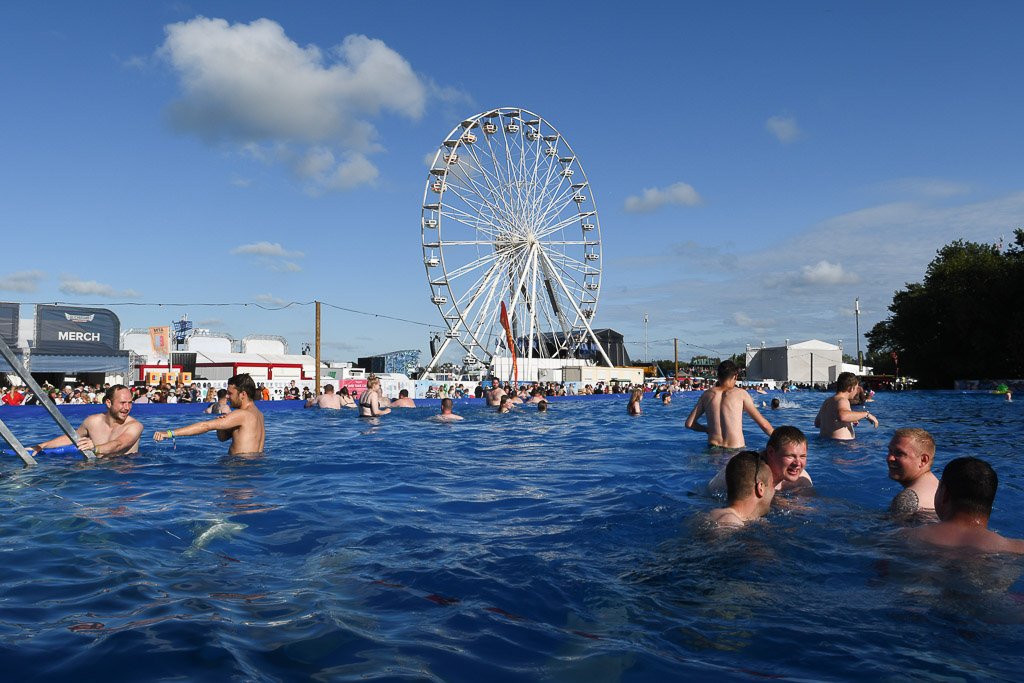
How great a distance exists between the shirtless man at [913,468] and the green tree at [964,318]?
145ft

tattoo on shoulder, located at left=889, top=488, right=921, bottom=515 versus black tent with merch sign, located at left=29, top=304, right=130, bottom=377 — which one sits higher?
black tent with merch sign, located at left=29, top=304, right=130, bottom=377

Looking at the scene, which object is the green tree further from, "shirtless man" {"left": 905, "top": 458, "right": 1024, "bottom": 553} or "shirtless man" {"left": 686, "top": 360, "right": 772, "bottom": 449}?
"shirtless man" {"left": 905, "top": 458, "right": 1024, "bottom": 553}

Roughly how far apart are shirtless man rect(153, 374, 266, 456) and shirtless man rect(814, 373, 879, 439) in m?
6.67

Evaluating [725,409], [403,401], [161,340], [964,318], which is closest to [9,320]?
[161,340]

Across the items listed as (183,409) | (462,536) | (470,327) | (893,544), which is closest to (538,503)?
(462,536)

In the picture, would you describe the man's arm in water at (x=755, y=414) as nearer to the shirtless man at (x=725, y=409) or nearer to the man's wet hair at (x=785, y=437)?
the shirtless man at (x=725, y=409)

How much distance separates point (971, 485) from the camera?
338cm

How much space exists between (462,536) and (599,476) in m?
3.10

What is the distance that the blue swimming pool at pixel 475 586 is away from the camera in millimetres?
2521

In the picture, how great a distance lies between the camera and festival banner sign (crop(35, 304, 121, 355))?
31.1 meters

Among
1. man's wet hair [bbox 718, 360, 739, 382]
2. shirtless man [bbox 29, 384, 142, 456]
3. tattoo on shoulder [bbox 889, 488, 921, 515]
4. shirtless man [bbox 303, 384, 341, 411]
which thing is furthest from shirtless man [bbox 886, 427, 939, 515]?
shirtless man [bbox 303, 384, 341, 411]

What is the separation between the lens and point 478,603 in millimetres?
3205

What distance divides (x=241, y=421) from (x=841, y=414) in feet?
23.2

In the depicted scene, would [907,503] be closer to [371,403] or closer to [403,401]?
[371,403]
